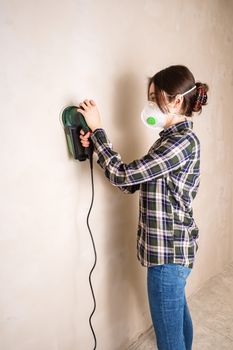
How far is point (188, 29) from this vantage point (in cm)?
160

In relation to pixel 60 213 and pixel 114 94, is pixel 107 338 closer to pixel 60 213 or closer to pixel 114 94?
pixel 60 213

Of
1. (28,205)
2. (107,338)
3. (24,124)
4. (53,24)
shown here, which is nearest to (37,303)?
(28,205)

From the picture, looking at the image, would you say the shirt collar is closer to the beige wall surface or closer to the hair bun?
the hair bun

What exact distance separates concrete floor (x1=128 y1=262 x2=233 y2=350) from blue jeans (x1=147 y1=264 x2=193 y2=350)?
51cm

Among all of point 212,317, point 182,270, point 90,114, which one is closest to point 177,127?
point 90,114

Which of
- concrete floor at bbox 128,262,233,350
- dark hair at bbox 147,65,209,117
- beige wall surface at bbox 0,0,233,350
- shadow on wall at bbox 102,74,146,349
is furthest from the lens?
concrete floor at bbox 128,262,233,350

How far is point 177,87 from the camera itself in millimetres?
1062

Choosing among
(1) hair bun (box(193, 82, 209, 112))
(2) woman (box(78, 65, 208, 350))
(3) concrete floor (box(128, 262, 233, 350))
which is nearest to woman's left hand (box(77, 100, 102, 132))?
(2) woman (box(78, 65, 208, 350))

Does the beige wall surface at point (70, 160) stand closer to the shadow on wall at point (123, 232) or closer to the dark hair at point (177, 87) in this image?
the shadow on wall at point (123, 232)

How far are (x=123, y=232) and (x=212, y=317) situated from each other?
0.92 meters

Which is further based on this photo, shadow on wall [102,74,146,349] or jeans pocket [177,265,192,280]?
shadow on wall [102,74,146,349]

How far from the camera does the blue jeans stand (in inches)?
43.1

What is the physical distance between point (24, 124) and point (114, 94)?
460 mm

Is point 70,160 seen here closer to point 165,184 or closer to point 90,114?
point 90,114
